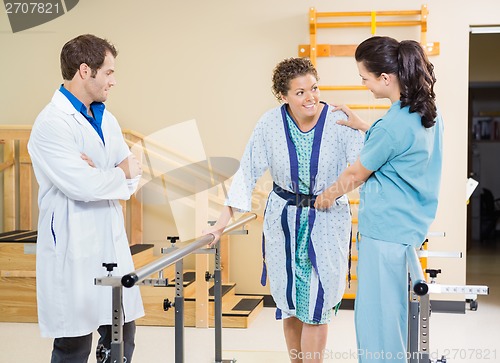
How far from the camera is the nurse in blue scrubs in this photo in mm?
2150

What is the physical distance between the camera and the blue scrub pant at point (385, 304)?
2.19 m

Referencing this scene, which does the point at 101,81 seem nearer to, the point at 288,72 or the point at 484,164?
the point at 288,72

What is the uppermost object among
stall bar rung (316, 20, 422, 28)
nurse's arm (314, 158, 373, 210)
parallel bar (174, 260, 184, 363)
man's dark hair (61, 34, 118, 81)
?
stall bar rung (316, 20, 422, 28)

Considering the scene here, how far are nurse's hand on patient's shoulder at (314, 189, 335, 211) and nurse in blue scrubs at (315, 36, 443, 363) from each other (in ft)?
1.12

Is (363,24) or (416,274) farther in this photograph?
→ (363,24)

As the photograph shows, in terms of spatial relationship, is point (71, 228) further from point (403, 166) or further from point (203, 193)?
point (203, 193)

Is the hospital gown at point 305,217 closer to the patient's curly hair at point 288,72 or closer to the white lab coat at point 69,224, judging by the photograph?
the patient's curly hair at point 288,72

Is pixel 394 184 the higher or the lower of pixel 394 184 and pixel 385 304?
the higher

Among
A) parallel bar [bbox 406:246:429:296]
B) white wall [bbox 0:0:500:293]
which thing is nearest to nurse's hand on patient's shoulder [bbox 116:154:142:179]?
parallel bar [bbox 406:246:429:296]

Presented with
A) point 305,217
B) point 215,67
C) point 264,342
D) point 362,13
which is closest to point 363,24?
point 362,13

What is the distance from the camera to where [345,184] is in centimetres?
237

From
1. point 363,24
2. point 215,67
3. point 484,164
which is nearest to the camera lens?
point 363,24

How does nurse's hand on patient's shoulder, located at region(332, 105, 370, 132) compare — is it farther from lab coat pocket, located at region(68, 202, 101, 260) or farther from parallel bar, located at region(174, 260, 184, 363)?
lab coat pocket, located at region(68, 202, 101, 260)

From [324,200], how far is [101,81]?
92 centimetres
